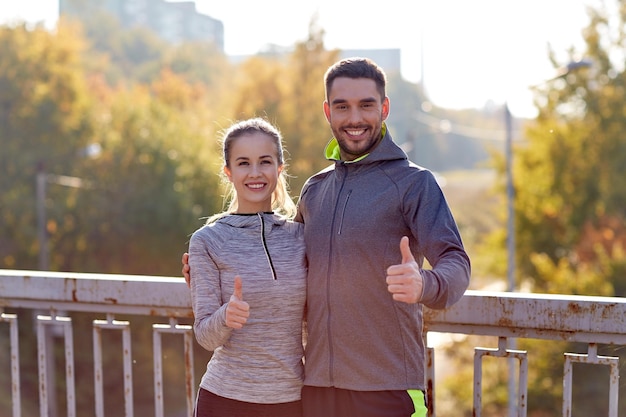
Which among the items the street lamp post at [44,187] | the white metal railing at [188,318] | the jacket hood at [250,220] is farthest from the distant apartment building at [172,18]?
the jacket hood at [250,220]

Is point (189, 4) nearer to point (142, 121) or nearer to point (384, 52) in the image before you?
point (384, 52)

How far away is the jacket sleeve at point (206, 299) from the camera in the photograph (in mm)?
2615

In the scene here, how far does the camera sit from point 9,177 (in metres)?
25.8

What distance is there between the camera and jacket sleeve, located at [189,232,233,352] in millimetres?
2615

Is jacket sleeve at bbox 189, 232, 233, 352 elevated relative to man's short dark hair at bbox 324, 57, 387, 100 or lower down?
lower down

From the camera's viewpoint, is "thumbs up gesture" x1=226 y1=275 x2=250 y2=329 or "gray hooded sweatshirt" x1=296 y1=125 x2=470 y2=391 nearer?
"thumbs up gesture" x1=226 y1=275 x2=250 y2=329

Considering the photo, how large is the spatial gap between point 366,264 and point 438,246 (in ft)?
0.86

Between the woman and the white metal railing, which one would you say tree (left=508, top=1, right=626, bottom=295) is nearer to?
the white metal railing

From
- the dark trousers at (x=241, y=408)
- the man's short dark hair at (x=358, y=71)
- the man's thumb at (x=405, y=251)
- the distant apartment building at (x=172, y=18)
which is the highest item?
the distant apartment building at (x=172, y=18)

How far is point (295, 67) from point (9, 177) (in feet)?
35.7

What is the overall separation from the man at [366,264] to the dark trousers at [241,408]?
6 centimetres

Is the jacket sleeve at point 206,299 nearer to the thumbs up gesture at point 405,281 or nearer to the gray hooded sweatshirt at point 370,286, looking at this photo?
the gray hooded sweatshirt at point 370,286

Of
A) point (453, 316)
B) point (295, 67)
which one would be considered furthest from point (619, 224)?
point (453, 316)

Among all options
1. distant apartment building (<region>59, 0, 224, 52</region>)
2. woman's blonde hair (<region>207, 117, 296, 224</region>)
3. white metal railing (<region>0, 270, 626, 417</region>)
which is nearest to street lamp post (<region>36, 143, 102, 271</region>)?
white metal railing (<region>0, 270, 626, 417</region>)
